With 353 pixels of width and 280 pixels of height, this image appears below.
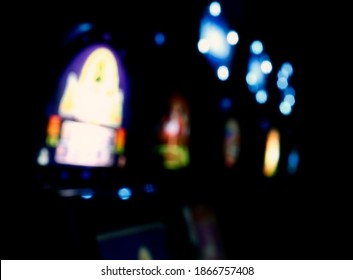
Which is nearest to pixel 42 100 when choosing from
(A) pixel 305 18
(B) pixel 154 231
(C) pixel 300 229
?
(B) pixel 154 231

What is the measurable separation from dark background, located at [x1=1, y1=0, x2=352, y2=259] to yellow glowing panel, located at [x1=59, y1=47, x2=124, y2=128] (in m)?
0.08

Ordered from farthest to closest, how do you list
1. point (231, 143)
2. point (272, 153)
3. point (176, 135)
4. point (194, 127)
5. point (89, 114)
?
point (272, 153), point (231, 143), point (194, 127), point (176, 135), point (89, 114)

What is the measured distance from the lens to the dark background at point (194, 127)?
1.37 meters

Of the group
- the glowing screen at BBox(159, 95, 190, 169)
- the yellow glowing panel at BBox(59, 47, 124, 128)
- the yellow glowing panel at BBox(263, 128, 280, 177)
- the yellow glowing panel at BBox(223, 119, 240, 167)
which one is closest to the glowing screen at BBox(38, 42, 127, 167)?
the yellow glowing panel at BBox(59, 47, 124, 128)

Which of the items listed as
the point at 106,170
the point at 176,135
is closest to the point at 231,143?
the point at 176,135

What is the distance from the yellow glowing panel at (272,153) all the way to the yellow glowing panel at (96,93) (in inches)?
68.5

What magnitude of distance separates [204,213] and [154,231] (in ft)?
1.30

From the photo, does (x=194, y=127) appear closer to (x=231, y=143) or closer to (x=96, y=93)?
(x=231, y=143)

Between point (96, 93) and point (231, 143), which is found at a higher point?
point (96, 93)

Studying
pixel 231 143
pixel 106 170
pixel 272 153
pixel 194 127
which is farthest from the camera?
pixel 272 153

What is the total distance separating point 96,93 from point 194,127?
0.87 metres

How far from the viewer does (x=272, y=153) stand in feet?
11.0

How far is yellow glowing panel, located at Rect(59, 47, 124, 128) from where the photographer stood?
1491 mm

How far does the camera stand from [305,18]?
417cm
